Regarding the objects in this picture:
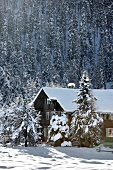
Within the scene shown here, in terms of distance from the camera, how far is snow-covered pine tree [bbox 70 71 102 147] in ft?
142

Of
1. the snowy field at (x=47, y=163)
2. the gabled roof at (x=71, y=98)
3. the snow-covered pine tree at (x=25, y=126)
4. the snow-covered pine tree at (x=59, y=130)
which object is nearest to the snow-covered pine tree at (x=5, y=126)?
the snow-covered pine tree at (x=25, y=126)

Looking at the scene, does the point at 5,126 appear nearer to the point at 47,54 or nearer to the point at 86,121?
the point at 86,121

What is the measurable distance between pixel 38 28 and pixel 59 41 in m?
16.3

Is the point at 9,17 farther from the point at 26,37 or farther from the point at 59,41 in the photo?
the point at 59,41

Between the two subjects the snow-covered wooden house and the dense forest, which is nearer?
the snow-covered wooden house

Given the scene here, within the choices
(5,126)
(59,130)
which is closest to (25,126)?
(59,130)

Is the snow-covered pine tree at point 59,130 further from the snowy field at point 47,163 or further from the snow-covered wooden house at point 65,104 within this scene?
the snowy field at point 47,163

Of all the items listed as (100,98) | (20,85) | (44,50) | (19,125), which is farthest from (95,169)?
(44,50)

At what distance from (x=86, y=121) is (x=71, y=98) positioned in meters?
→ 10.8

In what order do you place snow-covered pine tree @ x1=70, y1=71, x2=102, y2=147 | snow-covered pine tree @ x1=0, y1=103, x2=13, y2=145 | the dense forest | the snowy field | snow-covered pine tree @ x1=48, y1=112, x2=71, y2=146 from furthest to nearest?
the dense forest < snow-covered pine tree @ x1=0, y1=103, x2=13, y2=145 < snow-covered pine tree @ x1=48, y1=112, x2=71, y2=146 < snow-covered pine tree @ x1=70, y1=71, x2=102, y2=147 < the snowy field

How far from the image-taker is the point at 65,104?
2012 inches

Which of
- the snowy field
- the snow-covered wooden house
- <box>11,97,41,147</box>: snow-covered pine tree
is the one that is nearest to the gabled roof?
the snow-covered wooden house

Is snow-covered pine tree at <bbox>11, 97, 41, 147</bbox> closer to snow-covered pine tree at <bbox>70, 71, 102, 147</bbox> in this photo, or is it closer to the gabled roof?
snow-covered pine tree at <bbox>70, 71, 102, 147</bbox>

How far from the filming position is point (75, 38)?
191625mm
